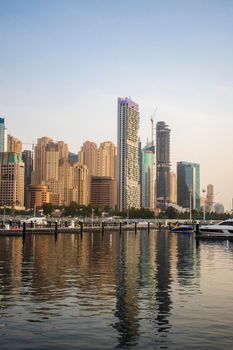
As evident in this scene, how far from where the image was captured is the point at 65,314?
3119 cm

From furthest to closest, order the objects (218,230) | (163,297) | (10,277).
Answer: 1. (218,230)
2. (10,277)
3. (163,297)

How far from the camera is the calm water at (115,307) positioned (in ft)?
84.1

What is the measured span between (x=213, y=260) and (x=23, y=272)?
3014 centimetres

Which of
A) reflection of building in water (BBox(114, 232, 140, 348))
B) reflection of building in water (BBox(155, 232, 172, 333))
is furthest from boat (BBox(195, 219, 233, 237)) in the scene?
reflection of building in water (BBox(114, 232, 140, 348))

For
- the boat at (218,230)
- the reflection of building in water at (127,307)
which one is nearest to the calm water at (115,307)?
the reflection of building in water at (127,307)

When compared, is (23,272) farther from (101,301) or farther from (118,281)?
(101,301)

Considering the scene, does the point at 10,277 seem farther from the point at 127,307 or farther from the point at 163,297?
the point at 127,307

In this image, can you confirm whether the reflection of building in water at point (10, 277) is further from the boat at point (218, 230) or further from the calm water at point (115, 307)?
the boat at point (218, 230)

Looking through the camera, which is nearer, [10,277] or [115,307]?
[115,307]

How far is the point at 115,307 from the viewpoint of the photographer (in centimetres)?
3353

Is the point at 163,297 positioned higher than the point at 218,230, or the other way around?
the point at 218,230

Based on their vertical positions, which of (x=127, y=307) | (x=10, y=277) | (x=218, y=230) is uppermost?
(x=218, y=230)

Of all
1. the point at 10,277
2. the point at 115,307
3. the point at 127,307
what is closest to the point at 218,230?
the point at 10,277

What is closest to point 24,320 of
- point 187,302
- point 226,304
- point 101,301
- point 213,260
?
point 101,301
